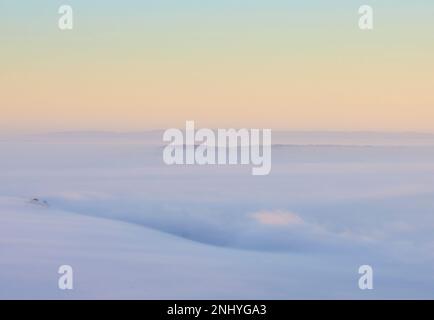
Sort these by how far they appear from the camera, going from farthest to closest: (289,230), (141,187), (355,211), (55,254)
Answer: (141,187), (355,211), (289,230), (55,254)

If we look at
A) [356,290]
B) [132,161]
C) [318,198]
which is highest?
[132,161]

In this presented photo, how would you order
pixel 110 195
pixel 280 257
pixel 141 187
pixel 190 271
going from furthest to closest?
pixel 141 187 → pixel 110 195 → pixel 280 257 → pixel 190 271

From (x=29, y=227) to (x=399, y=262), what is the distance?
7054 millimetres

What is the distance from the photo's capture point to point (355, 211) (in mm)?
20984

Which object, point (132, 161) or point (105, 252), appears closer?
point (105, 252)

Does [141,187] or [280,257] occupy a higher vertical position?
[141,187]

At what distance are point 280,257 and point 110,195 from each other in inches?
406

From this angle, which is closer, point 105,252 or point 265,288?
point 265,288

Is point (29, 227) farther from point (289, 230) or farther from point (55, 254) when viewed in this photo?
point (289, 230)

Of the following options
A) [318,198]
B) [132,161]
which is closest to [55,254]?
[318,198]

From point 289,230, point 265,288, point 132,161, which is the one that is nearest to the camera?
point 265,288

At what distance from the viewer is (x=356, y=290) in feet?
35.2

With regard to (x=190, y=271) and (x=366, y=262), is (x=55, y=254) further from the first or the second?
(x=366, y=262)

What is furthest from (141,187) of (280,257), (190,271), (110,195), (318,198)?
(190,271)
